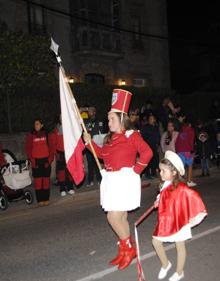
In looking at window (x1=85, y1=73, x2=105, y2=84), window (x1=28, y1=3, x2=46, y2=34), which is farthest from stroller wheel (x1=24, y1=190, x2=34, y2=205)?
window (x1=85, y1=73, x2=105, y2=84)

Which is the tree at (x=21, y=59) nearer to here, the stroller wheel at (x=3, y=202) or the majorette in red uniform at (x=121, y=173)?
the stroller wheel at (x=3, y=202)

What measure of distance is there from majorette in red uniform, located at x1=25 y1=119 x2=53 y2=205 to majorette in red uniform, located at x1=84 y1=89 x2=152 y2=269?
4.67 metres

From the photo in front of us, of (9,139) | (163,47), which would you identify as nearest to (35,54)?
(9,139)

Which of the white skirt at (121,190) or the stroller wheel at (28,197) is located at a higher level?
the white skirt at (121,190)

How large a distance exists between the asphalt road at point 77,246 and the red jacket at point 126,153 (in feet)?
4.15

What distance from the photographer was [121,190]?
18.1 feet

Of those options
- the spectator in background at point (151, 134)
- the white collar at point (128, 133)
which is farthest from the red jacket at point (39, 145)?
the white collar at point (128, 133)

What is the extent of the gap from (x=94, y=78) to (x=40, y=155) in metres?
14.6

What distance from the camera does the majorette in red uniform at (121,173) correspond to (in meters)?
5.56

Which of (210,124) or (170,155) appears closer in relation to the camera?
(170,155)

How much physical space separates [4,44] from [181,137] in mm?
5666

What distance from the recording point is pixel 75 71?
77.8 ft

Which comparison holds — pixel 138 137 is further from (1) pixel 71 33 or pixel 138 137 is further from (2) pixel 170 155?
(1) pixel 71 33

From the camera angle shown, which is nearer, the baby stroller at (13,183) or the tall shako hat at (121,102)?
the tall shako hat at (121,102)
